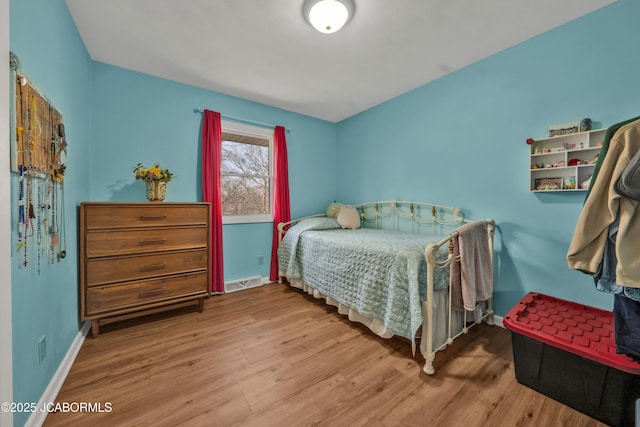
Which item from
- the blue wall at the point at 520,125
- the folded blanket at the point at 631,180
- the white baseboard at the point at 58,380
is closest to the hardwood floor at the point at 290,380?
the white baseboard at the point at 58,380

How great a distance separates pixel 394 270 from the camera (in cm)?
172

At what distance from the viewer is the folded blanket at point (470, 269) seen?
165 cm

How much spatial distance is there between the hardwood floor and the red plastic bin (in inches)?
2.9

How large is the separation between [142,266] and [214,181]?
112cm

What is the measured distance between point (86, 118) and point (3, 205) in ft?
6.23

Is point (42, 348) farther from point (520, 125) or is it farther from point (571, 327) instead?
point (520, 125)

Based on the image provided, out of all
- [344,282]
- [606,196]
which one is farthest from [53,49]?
[606,196]

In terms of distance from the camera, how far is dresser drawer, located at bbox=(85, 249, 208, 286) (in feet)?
6.33

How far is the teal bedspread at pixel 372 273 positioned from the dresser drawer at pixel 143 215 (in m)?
1.13

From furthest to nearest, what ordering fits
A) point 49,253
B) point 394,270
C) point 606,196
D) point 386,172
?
point 386,172 < point 394,270 < point 49,253 < point 606,196

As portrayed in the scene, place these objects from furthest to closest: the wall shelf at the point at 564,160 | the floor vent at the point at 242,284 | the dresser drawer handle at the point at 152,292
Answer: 1. the floor vent at the point at 242,284
2. the dresser drawer handle at the point at 152,292
3. the wall shelf at the point at 564,160

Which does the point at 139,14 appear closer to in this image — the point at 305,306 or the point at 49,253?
the point at 49,253

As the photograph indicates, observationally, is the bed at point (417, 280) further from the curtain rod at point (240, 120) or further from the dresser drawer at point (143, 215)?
the curtain rod at point (240, 120)

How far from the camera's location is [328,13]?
163cm
